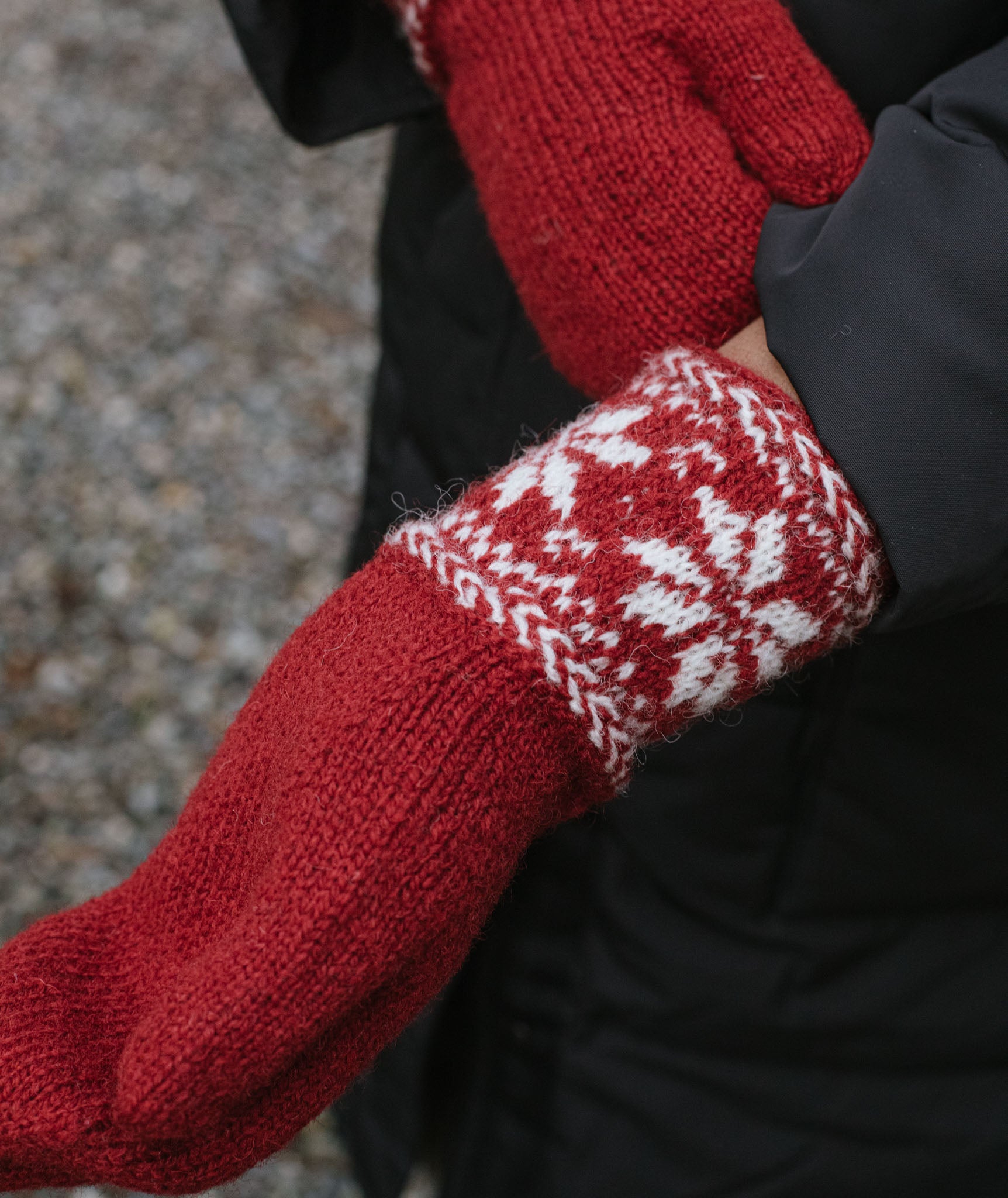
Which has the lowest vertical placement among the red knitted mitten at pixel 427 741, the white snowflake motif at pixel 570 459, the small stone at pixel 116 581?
the small stone at pixel 116 581

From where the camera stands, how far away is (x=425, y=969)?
647 millimetres

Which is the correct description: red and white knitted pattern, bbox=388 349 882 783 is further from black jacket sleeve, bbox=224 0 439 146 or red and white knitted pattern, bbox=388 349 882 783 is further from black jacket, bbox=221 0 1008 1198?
black jacket sleeve, bbox=224 0 439 146

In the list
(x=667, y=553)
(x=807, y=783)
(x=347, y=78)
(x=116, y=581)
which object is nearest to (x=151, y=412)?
(x=116, y=581)

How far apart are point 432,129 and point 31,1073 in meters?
0.94

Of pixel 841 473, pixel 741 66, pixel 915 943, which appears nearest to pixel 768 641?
pixel 841 473

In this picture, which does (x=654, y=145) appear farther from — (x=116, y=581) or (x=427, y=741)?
(x=116, y=581)

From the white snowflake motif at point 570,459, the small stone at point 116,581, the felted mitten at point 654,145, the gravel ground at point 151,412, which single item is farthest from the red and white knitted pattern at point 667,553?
the small stone at point 116,581

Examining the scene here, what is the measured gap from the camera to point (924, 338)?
604 millimetres

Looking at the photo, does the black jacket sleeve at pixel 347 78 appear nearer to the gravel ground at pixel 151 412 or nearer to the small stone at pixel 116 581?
the gravel ground at pixel 151 412

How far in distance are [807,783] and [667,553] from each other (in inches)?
15.8

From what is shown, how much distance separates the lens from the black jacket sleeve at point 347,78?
2.95 ft

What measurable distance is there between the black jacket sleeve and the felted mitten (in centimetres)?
19

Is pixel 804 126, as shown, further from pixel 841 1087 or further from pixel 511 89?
pixel 841 1087

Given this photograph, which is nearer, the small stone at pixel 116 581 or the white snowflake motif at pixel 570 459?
the white snowflake motif at pixel 570 459
